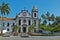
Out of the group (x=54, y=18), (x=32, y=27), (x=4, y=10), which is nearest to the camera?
(x=4, y=10)

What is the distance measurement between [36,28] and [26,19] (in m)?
6.07

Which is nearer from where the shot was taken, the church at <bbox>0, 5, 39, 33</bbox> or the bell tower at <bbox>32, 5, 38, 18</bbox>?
the church at <bbox>0, 5, 39, 33</bbox>

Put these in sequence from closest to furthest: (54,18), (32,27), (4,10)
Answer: (4,10)
(32,27)
(54,18)

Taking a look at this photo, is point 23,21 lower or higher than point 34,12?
lower

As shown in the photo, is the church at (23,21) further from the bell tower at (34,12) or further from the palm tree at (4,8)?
the palm tree at (4,8)

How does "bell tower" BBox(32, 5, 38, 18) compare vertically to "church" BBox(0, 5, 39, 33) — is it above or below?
above

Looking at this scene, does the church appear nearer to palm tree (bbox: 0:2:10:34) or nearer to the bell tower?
the bell tower

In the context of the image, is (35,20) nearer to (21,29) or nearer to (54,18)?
(21,29)

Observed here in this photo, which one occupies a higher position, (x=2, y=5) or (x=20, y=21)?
(x=2, y=5)

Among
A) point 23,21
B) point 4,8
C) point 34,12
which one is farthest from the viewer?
point 34,12

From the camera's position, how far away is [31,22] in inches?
3093

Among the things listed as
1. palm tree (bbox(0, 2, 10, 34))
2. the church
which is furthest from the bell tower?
palm tree (bbox(0, 2, 10, 34))

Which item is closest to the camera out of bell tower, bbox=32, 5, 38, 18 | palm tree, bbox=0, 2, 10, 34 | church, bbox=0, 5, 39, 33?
palm tree, bbox=0, 2, 10, 34

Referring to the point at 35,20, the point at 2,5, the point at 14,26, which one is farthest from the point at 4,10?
the point at 35,20
